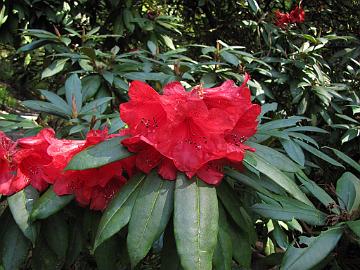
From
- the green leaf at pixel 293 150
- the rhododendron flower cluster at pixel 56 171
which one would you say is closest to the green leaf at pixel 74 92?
the rhododendron flower cluster at pixel 56 171

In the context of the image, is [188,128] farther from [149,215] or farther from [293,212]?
[293,212]

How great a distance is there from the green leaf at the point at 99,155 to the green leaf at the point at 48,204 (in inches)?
4.9

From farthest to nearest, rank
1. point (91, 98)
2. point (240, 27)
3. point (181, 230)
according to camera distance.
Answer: point (240, 27) → point (91, 98) → point (181, 230)

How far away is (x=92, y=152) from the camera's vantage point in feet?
2.95

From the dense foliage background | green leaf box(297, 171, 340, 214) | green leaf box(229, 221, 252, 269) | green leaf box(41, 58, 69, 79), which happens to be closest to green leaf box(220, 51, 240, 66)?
the dense foliage background

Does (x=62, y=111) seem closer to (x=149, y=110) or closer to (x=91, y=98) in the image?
(x=91, y=98)

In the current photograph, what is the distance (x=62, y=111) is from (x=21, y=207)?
0.48m

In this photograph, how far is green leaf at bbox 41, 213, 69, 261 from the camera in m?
1.06

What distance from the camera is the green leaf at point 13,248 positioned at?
1.04m

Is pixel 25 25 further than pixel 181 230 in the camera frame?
Yes

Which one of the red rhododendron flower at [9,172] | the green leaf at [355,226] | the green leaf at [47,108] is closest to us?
the green leaf at [355,226]

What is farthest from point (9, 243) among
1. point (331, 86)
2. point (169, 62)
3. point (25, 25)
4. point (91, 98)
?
point (25, 25)

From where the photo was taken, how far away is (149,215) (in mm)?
850

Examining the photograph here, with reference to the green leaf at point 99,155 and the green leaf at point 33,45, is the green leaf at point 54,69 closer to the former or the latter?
the green leaf at point 33,45
